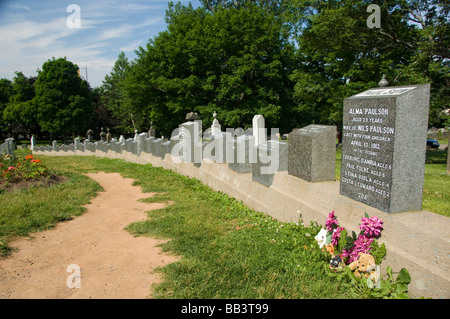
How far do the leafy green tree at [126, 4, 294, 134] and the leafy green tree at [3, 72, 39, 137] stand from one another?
19.1m

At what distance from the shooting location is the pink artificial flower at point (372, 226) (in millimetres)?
3611

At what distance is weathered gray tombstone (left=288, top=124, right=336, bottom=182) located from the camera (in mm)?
5109

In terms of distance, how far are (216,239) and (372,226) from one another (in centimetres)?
218

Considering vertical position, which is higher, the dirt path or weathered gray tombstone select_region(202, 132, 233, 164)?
weathered gray tombstone select_region(202, 132, 233, 164)

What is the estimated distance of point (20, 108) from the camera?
41344 millimetres

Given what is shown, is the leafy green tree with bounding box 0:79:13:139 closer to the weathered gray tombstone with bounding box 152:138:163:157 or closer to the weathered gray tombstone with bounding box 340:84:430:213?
the weathered gray tombstone with bounding box 152:138:163:157

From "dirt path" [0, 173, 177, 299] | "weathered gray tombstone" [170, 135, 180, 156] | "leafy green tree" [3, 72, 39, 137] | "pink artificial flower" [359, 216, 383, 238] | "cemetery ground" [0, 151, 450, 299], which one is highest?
"leafy green tree" [3, 72, 39, 137]
